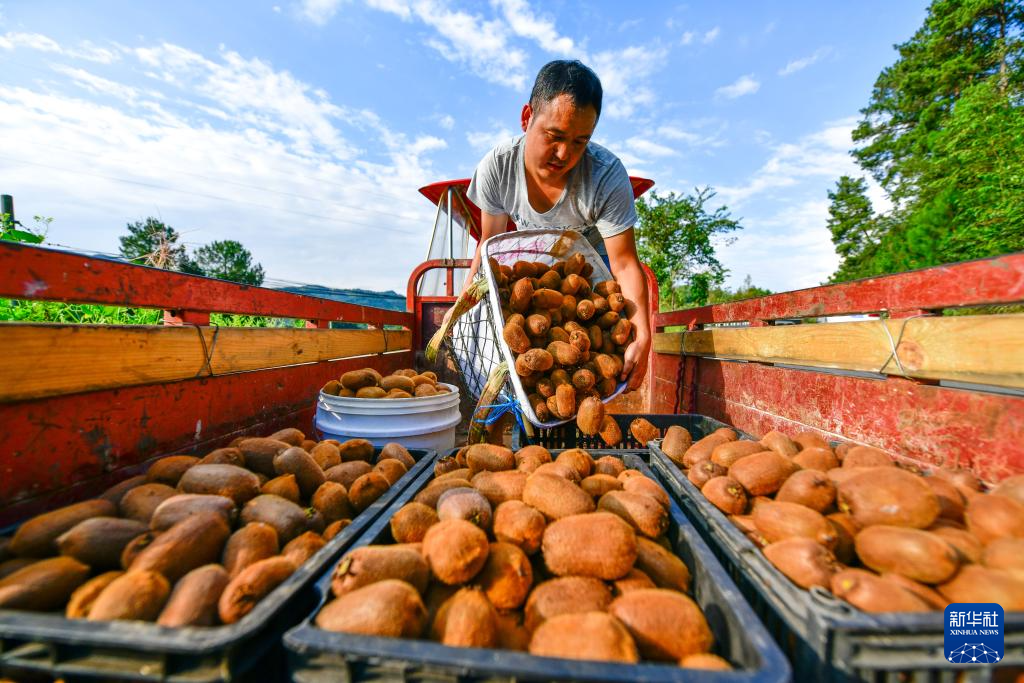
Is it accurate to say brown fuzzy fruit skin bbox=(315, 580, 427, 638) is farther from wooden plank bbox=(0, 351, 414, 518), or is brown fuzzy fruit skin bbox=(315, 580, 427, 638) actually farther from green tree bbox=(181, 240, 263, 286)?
green tree bbox=(181, 240, 263, 286)

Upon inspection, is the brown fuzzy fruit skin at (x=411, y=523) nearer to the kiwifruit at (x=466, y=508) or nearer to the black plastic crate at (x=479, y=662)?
the kiwifruit at (x=466, y=508)

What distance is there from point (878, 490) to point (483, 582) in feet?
3.36

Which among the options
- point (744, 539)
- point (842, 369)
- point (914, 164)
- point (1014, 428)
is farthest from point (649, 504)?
point (914, 164)

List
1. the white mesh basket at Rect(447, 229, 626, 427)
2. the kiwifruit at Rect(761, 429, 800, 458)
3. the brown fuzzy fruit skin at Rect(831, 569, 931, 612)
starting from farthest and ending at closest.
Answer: the white mesh basket at Rect(447, 229, 626, 427)
the kiwifruit at Rect(761, 429, 800, 458)
the brown fuzzy fruit skin at Rect(831, 569, 931, 612)

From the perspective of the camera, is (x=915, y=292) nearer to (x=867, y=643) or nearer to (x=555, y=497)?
(x=867, y=643)

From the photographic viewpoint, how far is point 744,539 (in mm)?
1098

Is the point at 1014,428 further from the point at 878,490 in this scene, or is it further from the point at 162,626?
the point at 162,626

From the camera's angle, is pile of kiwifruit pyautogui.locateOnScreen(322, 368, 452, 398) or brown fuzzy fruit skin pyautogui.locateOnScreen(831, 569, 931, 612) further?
pile of kiwifruit pyautogui.locateOnScreen(322, 368, 452, 398)

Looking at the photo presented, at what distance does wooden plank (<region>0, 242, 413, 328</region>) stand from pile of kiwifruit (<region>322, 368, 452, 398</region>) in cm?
50

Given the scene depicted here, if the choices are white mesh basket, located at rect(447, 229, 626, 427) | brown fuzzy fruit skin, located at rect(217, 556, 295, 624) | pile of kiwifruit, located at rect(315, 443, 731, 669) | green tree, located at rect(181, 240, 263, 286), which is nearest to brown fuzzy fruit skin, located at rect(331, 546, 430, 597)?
pile of kiwifruit, located at rect(315, 443, 731, 669)

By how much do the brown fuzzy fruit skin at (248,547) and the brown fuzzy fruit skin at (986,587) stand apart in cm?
154

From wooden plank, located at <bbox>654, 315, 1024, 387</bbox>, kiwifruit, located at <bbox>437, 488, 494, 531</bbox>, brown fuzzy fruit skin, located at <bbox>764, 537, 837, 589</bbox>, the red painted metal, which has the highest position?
the red painted metal

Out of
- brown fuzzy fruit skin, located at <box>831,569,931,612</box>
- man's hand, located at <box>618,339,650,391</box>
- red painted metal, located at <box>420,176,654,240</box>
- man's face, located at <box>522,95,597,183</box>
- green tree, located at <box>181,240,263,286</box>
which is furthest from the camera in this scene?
green tree, located at <box>181,240,263,286</box>

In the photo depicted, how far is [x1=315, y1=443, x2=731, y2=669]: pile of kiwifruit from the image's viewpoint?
856 millimetres
